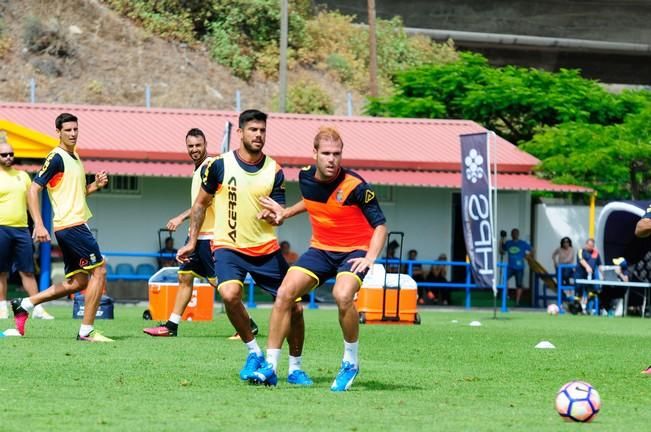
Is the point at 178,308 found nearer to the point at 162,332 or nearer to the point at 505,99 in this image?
the point at 162,332

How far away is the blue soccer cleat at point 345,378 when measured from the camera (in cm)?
1062

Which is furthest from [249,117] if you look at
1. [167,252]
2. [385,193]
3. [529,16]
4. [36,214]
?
[529,16]

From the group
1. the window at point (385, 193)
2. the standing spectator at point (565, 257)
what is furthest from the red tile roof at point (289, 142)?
the standing spectator at point (565, 257)

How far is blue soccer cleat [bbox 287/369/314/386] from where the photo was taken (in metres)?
11.1

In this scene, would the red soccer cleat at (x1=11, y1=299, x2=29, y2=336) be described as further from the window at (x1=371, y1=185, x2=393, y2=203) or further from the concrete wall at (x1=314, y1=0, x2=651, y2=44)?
the concrete wall at (x1=314, y1=0, x2=651, y2=44)

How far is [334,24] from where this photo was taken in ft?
195

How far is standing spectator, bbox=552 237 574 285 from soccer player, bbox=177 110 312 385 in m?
23.1

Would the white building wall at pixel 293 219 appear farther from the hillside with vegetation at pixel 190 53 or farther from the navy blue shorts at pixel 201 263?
the navy blue shorts at pixel 201 263

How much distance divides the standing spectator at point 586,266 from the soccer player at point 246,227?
20294mm

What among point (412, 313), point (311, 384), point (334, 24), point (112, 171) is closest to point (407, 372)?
point (311, 384)

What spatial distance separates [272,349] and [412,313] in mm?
12041

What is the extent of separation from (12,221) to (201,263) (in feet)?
9.57

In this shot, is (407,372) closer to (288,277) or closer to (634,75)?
(288,277)

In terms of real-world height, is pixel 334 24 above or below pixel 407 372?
above
